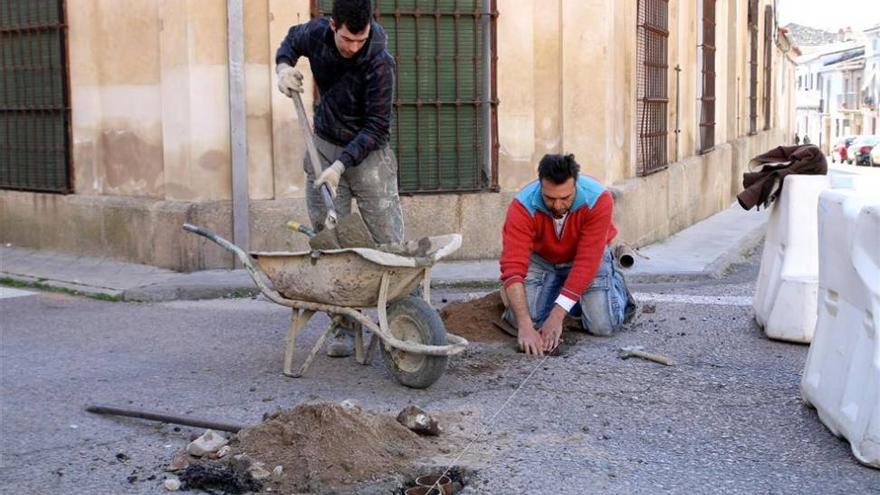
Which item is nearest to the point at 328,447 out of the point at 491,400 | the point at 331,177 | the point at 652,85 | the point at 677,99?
the point at 491,400

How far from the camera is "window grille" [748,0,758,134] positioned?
25.9 meters

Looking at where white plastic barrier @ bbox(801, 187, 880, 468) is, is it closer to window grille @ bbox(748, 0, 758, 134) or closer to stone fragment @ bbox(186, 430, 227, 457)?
stone fragment @ bbox(186, 430, 227, 457)

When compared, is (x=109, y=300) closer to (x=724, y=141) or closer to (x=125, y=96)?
(x=125, y=96)

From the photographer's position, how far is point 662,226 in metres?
Result: 13.6

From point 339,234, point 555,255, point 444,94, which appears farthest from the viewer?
point 444,94

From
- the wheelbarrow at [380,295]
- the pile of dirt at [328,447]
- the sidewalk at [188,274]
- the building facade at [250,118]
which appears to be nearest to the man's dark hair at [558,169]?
the wheelbarrow at [380,295]

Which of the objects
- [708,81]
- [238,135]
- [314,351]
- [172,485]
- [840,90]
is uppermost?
[840,90]

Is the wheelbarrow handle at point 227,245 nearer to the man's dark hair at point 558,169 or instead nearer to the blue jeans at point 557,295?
the man's dark hair at point 558,169

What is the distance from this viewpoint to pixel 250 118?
10.4 meters

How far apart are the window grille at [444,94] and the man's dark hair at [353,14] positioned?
4173mm

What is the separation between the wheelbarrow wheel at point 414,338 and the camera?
21.2 ft

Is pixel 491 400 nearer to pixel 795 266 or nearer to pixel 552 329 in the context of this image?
pixel 552 329

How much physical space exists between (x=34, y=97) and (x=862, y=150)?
5017 centimetres

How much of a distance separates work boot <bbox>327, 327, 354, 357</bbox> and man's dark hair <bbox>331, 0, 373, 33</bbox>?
1.83 m
